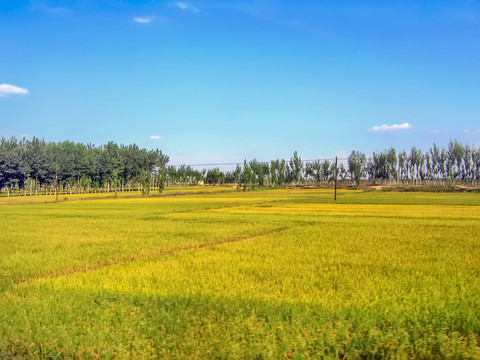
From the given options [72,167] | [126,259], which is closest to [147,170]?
[72,167]

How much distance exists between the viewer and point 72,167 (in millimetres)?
78312

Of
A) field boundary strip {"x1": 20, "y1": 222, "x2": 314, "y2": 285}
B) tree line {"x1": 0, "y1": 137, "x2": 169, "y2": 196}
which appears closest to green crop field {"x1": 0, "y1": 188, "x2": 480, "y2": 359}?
field boundary strip {"x1": 20, "y1": 222, "x2": 314, "y2": 285}

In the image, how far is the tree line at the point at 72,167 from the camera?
69.4 meters

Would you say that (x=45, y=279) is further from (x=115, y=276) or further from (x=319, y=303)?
(x=319, y=303)

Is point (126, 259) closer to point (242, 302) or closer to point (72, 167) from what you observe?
point (242, 302)

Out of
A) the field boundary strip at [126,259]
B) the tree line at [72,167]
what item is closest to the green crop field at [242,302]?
the field boundary strip at [126,259]

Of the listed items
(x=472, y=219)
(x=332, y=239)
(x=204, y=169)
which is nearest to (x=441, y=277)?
(x=332, y=239)

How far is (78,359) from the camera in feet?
15.8

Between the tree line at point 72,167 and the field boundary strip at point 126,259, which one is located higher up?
the tree line at point 72,167

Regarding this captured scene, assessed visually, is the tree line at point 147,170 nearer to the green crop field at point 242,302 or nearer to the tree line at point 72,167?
the tree line at point 72,167

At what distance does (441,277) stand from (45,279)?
8.47 meters

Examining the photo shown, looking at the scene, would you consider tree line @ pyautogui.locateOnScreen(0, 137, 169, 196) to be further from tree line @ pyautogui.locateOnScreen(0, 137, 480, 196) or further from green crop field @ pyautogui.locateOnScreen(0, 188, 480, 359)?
green crop field @ pyautogui.locateOnScreen(0, 188, 480, 359)

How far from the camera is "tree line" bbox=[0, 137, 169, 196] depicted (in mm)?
69375

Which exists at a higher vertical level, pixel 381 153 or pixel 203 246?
pixel 381 153
